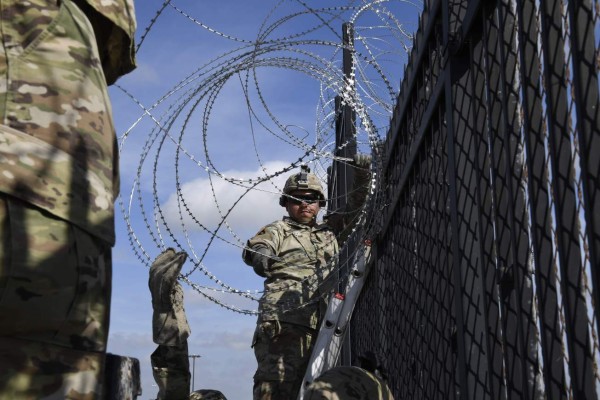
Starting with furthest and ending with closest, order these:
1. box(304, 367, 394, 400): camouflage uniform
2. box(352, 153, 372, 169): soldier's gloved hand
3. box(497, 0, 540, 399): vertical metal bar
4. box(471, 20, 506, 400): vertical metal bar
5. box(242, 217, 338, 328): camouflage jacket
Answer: box(242, 217, 338, 328): camouflage jacket < box(352, 153, 372, 169): soldier's gloved hand < box(304, 367, 394, 400): camouflage uniform < box(471, 20, 506, 400): vertical metal bar < box(497, 0, 540, 399): vertical metal bar

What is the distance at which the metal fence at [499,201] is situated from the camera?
6.63ft

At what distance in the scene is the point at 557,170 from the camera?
2.08 metres

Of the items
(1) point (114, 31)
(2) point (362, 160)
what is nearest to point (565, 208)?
(1) point (114, 31)

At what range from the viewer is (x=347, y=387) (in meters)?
3.04

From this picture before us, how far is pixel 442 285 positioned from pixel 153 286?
51.4 inches

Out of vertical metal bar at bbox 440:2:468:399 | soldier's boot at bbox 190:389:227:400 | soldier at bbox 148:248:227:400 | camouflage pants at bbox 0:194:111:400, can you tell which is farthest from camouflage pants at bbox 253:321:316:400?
camouflage pants at bbox 0:194:111:400

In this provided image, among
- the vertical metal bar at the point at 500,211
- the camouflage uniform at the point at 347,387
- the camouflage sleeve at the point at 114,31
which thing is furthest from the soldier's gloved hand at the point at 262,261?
the camouflage sleeve at the point at 114,31

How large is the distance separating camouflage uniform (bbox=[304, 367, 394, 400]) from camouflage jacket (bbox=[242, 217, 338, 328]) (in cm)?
241

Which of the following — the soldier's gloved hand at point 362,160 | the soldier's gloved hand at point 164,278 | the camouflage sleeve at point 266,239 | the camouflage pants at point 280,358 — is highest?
the soldier's gloved hand at point 362,160

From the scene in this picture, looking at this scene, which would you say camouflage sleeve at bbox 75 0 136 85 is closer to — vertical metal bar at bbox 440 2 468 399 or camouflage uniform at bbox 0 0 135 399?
camouflage uniform at bbox 0 0 135 399

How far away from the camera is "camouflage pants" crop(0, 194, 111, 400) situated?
4.96 feet

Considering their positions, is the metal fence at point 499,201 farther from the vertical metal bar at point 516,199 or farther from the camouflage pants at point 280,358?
the camouflage pants at point 280,358

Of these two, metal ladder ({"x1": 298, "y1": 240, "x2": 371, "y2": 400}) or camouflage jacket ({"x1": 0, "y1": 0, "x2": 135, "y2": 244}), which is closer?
camouflage jacket ({"x1": 0, "y1": 0, "x2": 135, "y2": 244})

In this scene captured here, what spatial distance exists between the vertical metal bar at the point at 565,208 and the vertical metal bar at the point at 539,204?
156 millimetres
